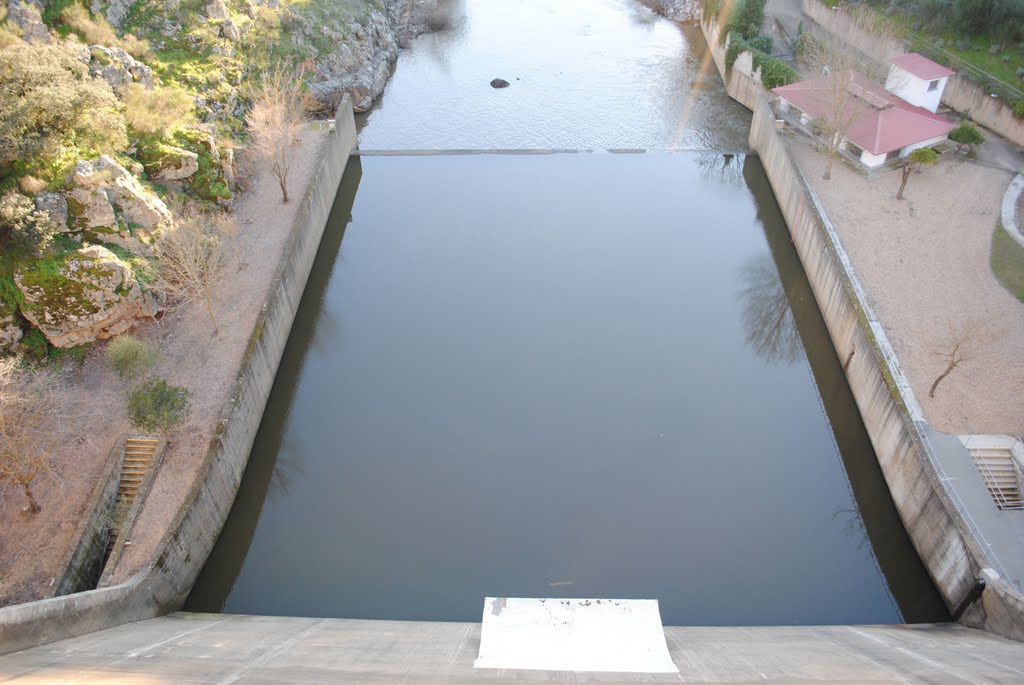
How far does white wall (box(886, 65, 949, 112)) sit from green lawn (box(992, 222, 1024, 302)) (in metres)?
11.4

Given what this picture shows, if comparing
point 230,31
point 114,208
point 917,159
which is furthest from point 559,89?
point 114,208

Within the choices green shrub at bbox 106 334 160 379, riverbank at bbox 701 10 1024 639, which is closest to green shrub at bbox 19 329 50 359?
green shrub at bbox 106 334 160 379

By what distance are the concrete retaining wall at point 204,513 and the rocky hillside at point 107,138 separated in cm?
469

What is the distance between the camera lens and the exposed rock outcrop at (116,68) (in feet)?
105

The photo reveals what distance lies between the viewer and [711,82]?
52.6 m

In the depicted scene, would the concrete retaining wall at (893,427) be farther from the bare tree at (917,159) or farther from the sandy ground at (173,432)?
the sandy ground at (173,432)

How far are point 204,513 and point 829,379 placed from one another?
24.0 metres

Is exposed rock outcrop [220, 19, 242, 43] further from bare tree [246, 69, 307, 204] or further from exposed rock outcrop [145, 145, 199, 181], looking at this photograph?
exposed rock outcrop [145, 145, 199, 181]

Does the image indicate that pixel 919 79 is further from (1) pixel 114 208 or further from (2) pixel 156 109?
(1) pixel 114 208

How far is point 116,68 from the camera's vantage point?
32750mm

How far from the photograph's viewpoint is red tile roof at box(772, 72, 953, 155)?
36.4m

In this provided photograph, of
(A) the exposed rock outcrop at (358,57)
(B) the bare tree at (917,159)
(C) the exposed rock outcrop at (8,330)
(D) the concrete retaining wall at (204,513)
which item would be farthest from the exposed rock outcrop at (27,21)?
(B) the bare tree at (917,159)

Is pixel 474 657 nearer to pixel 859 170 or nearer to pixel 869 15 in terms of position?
pixel 859 170

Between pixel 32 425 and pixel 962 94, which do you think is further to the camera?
pixel 962 94
